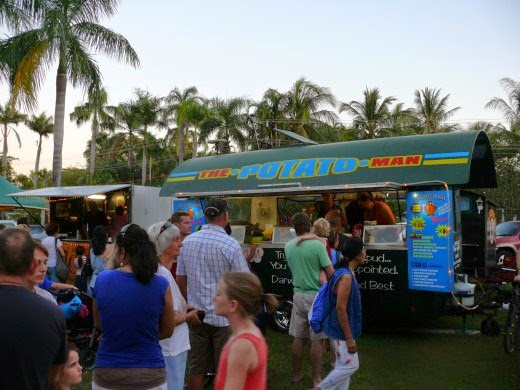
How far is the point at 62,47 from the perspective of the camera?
17.7m

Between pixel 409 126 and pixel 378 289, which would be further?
pixel 409 126

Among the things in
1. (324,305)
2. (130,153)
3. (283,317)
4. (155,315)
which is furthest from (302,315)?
(130,153)

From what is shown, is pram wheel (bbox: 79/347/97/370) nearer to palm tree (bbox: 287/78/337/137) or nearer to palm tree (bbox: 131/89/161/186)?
palm tree (bbox: 287/78/337/137)

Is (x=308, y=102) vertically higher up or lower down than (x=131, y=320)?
higher up

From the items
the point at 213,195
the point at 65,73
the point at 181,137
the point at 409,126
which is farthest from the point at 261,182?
the point at 409,126

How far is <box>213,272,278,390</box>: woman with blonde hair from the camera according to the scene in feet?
8.07

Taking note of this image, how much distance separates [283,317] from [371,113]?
31699mm

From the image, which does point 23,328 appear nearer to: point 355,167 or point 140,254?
point 140,254

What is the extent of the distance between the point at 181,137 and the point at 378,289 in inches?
1173

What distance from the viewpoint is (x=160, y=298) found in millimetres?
3311

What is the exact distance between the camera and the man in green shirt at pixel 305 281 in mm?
6000

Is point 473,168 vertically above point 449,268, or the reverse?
point 473,168

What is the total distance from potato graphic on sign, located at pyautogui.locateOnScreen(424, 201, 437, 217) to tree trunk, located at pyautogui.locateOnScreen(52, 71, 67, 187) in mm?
13928

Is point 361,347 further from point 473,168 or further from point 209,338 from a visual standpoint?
point 209,338
